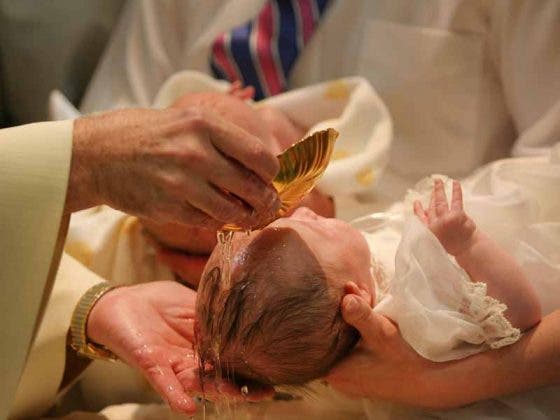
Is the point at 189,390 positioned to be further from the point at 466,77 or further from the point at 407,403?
the point at 466,77

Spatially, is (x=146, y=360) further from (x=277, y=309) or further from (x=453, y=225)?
(x=453, y=225)

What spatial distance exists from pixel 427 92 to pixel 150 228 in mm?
601

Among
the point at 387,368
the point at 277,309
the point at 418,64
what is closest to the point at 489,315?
the point at 387,368

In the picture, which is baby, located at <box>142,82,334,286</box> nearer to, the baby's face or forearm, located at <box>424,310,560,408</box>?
the baby's face

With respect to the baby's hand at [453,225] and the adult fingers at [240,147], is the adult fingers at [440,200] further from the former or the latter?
the adult fingers at [240,147]

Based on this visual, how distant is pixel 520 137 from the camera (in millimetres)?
1508

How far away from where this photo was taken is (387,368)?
1035 millimetres

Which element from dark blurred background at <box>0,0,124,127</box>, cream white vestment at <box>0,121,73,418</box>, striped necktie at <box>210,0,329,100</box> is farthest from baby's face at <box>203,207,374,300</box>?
dark blurred background at <box>0,0,124,127</box>

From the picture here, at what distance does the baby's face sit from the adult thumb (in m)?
0.04

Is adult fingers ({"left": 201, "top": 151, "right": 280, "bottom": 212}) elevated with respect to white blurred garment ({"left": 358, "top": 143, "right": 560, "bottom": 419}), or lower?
elevated

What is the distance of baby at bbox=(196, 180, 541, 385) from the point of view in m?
0.99

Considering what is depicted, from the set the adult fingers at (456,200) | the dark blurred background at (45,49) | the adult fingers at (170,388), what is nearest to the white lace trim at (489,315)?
the adult fingers at (456,200)

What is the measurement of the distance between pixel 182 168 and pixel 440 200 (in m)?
0.38

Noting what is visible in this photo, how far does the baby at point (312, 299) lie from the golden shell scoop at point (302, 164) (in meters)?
0.07
